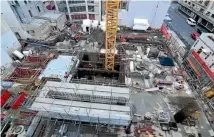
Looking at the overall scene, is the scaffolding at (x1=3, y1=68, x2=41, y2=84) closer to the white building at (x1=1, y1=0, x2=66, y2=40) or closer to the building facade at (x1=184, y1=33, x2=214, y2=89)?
the white building at (x1=1, y1=0, x2=66, y2=40)

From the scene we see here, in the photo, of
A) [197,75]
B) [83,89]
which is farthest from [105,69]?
[197,75]

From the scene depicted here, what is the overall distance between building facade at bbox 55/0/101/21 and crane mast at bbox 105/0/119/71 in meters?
18.8

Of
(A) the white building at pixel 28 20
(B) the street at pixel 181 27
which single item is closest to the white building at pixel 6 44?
(A) the white building at pixel 28 20

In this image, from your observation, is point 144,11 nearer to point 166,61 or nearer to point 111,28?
point 166,61

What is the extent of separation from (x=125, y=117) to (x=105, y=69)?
37.7ft

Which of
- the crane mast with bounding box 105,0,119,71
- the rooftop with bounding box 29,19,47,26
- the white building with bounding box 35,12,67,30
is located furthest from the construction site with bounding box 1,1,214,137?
the white building with bounding box 35,12,67,30

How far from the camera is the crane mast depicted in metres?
19.8

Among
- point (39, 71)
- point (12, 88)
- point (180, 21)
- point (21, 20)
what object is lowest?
point (12, 88)

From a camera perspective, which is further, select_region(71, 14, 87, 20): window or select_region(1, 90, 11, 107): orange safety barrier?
select_region(71, 14, 87, 20): window

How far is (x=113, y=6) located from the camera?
19859 millimetres

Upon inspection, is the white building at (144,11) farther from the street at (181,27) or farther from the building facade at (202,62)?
the building facade at (202,62)

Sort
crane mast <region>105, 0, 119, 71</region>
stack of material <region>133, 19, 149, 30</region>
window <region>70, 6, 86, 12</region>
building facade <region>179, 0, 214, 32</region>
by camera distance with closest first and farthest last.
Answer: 1. crane mast <region>105, 0, 119, 71</region>
2. stack of material <region>133, 19, 149, 30</region>
3. window <region>70, 6, 86, 12</region>
4. building facade <region>179, 0, 214, 32</region>

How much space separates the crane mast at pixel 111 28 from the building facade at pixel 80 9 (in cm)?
1877

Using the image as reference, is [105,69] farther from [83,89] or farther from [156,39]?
[156,39]
